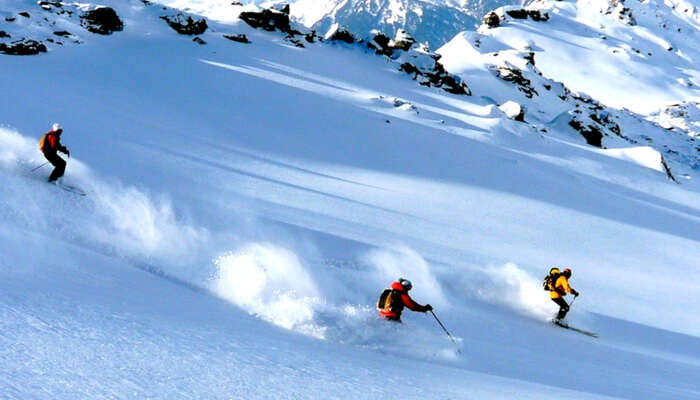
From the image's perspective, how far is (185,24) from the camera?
140ft

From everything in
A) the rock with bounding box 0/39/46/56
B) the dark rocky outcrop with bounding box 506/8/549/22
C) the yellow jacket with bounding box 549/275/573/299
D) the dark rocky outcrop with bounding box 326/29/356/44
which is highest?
the dark rocky outcrop with bounding box 506/8/549/22

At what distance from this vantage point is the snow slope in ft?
20.8

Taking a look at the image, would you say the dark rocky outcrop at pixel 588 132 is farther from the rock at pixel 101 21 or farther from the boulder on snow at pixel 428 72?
the rock at pixel 101 21

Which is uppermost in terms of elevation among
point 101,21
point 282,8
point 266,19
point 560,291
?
point 282,8

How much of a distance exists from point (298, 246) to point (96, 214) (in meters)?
4.58

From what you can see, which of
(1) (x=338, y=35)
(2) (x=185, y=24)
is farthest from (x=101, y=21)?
(1) (x=338, y=35)

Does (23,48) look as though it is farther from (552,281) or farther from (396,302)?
(552,281)

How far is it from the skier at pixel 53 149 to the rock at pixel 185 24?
99.7ft

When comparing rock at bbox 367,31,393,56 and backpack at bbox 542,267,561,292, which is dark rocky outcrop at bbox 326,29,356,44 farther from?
backpack at bbox 542,267,561,292

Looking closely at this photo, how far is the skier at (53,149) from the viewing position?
1353 centimetres

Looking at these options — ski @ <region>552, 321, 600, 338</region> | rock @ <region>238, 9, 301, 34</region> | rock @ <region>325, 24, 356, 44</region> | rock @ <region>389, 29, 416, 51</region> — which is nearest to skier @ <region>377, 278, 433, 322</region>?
ski @ <region>552, 321, 600, 338</region>

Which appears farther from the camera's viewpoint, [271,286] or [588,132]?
[588,132]

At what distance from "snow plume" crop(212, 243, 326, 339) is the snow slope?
5 centimetres

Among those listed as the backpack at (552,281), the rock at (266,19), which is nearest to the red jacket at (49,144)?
the backpack at (552,281)
